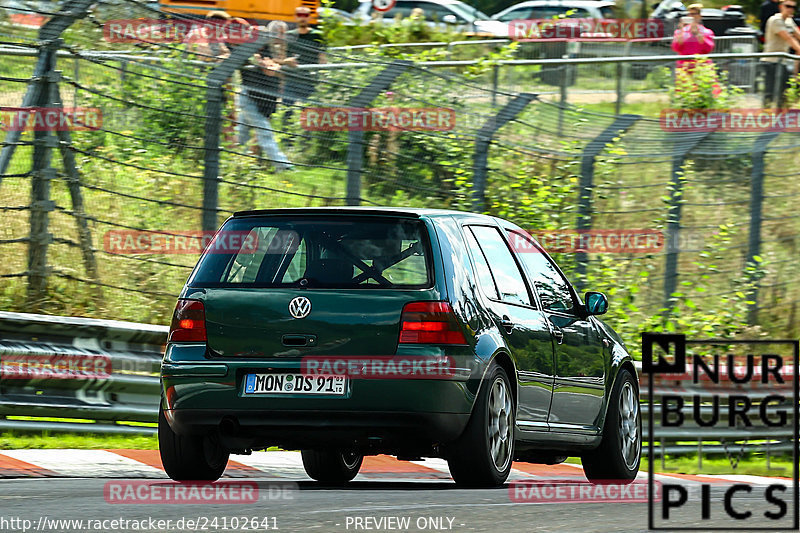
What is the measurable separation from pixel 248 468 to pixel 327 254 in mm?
2610

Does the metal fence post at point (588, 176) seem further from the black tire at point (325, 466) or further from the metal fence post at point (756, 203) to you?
the black tire at point (325, 466)

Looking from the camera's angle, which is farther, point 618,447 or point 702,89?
point 702,89

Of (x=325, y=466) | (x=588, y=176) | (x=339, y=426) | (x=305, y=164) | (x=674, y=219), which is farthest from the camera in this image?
(x=674, y=219)

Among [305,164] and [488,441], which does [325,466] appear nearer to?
[488,441]

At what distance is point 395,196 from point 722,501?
20.1ft

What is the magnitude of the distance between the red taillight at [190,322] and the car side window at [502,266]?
1.69 m

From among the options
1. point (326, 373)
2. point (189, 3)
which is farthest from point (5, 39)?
point (189, 3)

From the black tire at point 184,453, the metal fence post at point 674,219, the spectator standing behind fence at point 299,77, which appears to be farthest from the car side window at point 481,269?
the metal fence post at point 674,219

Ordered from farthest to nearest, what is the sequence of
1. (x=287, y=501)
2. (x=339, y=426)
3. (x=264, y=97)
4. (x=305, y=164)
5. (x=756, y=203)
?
(x=756, y=203) → (x=305, y=164) → (x=264, y=97) → (x=287, y=501) → (x=339, y=426)

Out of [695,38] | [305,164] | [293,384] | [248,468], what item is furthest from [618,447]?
[695,38]

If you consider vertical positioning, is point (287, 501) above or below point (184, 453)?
below

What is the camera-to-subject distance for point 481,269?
28.6ft

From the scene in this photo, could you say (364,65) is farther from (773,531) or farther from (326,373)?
(773,531)

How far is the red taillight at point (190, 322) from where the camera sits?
8.27m
